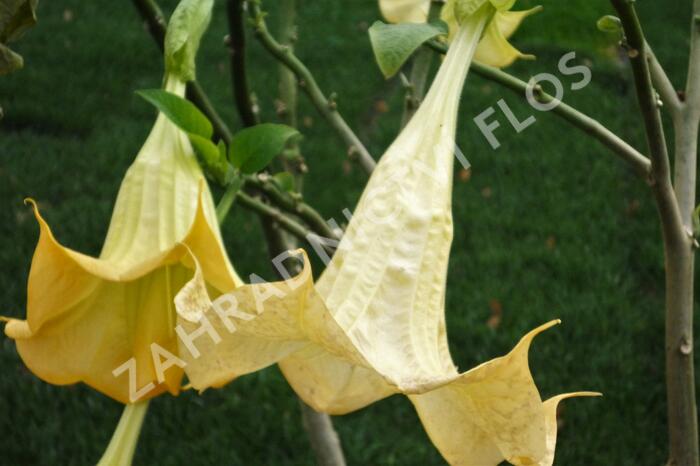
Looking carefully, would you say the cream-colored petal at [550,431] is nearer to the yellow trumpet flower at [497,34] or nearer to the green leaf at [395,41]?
the green leaf at [395,41]

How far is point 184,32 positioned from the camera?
0.73 meters

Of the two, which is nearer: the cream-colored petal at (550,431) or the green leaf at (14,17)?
the cream-colored petal at (550,431)

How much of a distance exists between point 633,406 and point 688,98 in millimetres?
1489

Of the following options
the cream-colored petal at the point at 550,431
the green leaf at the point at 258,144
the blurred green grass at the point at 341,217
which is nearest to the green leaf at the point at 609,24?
the green leaf at the point at 258,144

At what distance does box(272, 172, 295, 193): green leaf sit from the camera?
1032mm

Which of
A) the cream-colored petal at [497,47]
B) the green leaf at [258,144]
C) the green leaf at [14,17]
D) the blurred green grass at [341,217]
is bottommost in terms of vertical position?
the blurred green grass at [341,217]

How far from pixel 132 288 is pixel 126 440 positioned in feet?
0.46

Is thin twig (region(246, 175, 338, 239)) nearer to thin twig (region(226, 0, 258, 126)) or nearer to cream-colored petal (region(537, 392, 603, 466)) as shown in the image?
thin twig (region(226, 0, 258, 126))

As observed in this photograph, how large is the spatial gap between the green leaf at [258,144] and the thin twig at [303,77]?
0.18 m

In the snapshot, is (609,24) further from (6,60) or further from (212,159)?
(6,60)

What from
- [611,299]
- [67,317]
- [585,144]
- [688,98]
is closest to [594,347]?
[611,299]

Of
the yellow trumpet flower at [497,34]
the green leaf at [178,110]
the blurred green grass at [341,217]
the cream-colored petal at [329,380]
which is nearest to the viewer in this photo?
the cream-colored petal at [329,380]

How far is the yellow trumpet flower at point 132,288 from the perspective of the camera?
1.97 feet

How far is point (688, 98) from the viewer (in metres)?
0.95
